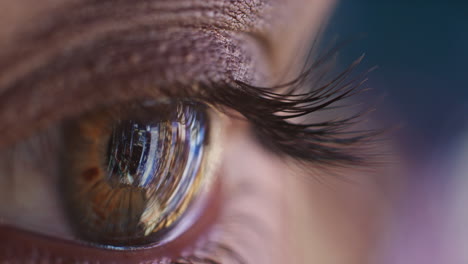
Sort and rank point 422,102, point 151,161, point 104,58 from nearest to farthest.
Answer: point 104,58 < point 151,161 < point 422,102

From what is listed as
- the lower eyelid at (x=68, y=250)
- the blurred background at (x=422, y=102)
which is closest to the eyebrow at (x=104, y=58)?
the lower eyelid at (x=68, y=250)

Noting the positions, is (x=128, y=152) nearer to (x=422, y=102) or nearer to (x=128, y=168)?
(x=128, y=168)

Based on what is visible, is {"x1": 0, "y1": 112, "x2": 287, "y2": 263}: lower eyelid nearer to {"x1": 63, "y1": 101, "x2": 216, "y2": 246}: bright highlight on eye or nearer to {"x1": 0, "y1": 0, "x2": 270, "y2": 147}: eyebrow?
{"x1": 63, "y1": 101, "x2": 216, "y2": 246}: bright highlight on eye

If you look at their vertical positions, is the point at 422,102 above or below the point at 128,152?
above

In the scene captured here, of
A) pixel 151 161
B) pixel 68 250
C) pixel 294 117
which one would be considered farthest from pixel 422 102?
pixel 68 250

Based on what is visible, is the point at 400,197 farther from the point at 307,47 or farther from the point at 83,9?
the point at 83,9

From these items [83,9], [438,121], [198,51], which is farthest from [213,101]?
[438,121]

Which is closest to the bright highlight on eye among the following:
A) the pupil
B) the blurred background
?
the pupil
